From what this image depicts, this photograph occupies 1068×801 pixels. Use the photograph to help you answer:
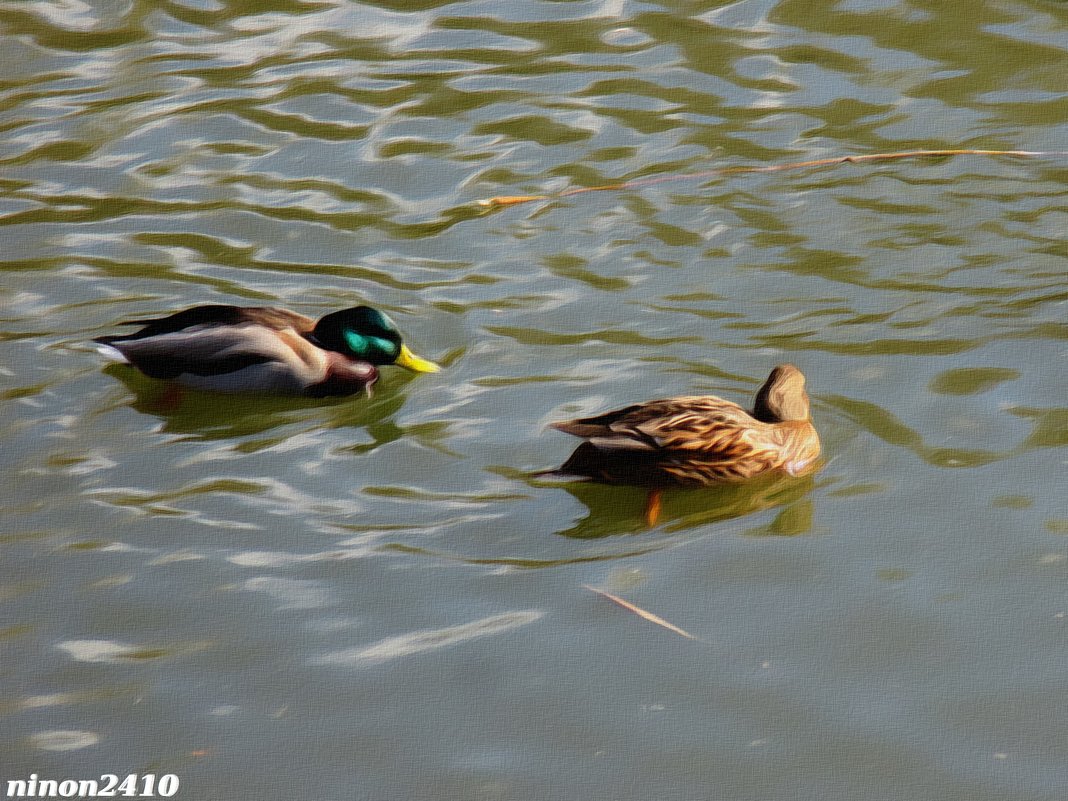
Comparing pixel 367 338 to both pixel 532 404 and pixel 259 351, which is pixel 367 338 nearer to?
pixel 259 351

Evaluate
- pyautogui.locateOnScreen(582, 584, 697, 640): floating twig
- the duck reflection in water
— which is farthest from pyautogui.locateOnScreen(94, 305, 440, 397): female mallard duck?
pyautogui.locateOnScreen(582, 584, 697, 640): floating twig

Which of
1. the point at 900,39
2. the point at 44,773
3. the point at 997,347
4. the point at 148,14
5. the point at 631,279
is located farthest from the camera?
the point at 148,14

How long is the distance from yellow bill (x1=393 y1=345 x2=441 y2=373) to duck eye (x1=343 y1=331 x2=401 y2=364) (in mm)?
37

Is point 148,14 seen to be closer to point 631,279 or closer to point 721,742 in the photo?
point 631,279

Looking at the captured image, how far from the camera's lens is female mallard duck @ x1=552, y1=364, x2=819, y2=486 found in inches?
216

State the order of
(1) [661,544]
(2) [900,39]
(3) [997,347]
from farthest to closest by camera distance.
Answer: (2) [900,39] → (3) [997,347] → (1) [661,544]

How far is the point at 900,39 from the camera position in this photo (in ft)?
33.0

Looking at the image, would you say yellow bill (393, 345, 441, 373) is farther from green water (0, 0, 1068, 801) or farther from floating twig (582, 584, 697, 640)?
floating twig (582, 584, 697, 640)

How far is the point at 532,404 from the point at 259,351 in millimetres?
1240

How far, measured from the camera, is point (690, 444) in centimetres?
552

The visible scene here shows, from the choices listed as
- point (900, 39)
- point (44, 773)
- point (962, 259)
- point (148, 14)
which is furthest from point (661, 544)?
point (148, 14)

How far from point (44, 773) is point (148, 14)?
7717 millimetres

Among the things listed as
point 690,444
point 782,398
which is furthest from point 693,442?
point 782,398

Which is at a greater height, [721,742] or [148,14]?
[148,14]
